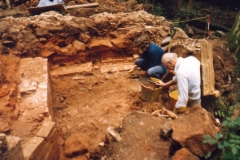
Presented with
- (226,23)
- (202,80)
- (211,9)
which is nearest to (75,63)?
(202,80)

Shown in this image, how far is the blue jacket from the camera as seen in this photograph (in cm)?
456

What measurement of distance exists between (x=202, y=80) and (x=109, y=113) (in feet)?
6.45

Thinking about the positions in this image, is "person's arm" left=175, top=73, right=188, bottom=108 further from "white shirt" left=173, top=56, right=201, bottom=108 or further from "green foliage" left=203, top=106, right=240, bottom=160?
"green foliage" left=203, top=106, right=240, bottom=160

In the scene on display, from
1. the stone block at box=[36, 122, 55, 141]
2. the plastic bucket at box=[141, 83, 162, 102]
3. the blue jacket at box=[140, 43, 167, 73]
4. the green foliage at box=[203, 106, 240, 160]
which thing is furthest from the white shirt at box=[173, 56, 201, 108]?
the stone block at box=[36, 122, 55, 141]

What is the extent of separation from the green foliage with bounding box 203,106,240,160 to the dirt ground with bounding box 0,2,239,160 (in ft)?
3.26

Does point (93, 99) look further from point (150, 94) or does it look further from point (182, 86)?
point (182, 86)

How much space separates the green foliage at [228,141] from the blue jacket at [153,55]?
2603mm

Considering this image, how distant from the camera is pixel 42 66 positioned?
14.6 ft

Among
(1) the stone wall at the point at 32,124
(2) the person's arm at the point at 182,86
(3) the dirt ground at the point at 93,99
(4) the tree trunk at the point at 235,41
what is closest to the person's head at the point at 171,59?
(2) the person's arm at the point at 182,86

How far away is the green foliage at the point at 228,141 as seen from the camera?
1.91 meters

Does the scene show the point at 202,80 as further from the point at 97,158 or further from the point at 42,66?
the point at 42,66

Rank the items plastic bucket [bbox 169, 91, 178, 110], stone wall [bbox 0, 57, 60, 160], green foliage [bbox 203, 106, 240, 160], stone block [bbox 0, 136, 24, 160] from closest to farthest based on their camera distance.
→ green foliage [bbox 203, 106, 240, 160]
stone block [bbox 0, 136, 24, 160]
stone wall [bbox 0, 57, 60, 160]
plastic bucket [bbox 169, 91, 178, 110]

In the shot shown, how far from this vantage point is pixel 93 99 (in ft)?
15.9

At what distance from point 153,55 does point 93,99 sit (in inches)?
67.1
